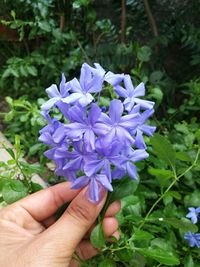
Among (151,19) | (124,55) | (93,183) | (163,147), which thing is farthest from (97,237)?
(151,19)

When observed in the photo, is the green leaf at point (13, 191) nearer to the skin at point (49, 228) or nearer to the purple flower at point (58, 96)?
the skin at point (49, 228)

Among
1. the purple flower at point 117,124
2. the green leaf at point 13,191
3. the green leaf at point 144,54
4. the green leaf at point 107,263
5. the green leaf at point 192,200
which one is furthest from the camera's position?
the green leaf at point 144,54

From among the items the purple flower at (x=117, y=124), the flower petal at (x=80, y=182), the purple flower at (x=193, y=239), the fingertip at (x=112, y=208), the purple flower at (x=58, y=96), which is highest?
the purple flower at (x=58, y=96)

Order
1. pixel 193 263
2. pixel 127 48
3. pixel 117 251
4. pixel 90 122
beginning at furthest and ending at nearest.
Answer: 1. pixel 127 48
2. pixel 193 263
3. pixel 117 251
4. pixel 90 122

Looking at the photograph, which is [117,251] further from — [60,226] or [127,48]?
[127,48]

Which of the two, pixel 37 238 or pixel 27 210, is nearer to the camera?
pixel 37 238

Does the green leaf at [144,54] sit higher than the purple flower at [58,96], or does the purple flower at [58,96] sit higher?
Result: the purple flower at [58,96]

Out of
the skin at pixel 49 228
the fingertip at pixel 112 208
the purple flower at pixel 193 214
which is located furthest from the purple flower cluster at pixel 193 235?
the fingertip at pixel 112 208

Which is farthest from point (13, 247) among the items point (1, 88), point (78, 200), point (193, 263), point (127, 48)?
point (1, 88)
